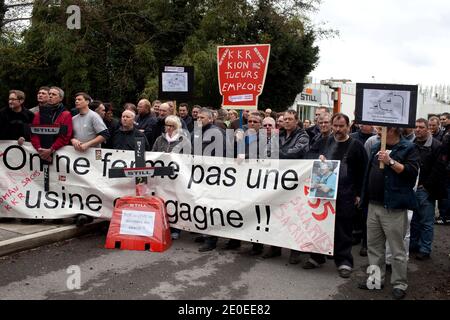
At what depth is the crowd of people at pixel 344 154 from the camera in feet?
16.0

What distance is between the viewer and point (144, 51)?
16.2 metres

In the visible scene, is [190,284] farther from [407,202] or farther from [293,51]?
[293,51]

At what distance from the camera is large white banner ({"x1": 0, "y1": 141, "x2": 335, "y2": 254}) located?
5.77 m

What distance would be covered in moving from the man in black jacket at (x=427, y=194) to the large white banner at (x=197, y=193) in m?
1.81

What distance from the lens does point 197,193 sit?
6414 mm

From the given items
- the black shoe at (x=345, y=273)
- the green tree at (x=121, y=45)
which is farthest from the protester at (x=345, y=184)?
the green tree at (x=121, y=45)

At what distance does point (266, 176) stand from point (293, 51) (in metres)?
15.2

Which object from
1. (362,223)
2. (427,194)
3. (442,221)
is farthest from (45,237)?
(442,221)

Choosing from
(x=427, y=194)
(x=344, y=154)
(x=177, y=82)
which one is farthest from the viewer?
(x=177, y=82)

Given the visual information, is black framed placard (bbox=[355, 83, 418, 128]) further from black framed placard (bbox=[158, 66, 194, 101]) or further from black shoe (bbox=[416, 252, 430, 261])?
black framed placard (bbox=[158, 66, 194, 101])

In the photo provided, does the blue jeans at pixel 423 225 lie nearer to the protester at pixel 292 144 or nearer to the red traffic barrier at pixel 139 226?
the protester at pixel 292 144

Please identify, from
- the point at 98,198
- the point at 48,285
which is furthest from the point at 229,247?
the point at 48,285

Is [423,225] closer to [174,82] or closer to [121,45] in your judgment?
[174,82]

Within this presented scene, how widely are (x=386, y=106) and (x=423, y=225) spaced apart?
241cm
